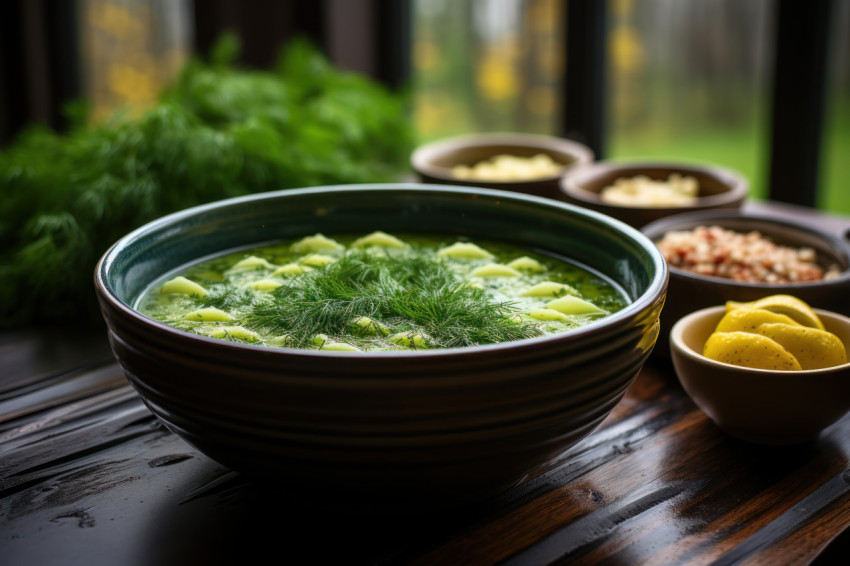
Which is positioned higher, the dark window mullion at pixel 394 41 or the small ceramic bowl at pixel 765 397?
the dark window mullion at pixel 394 41

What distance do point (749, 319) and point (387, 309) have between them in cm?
45

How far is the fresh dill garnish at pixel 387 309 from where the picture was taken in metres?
0.83

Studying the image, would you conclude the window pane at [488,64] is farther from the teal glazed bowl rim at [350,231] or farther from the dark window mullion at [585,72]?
the teal glazed bowl rim at [350,231]

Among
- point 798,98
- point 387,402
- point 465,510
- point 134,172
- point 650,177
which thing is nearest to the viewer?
point 387,402

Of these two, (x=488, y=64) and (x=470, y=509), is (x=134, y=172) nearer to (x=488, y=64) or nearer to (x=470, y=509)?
(x=470, y=509)

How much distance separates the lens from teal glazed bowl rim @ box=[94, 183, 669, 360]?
2.30 ft

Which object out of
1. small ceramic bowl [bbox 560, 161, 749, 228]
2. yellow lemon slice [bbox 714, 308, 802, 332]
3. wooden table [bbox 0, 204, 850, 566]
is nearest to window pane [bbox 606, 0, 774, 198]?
small ceramic bowl [bbox 560, 161, 749, 228]

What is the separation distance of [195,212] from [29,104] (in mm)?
4113

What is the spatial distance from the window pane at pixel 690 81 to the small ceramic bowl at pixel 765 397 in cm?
135

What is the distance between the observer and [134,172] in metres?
1.43

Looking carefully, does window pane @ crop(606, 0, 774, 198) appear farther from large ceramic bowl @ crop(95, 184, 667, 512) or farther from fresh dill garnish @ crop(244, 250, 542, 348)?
large ceramic bowl @ crop(95, 184, 667, 512)

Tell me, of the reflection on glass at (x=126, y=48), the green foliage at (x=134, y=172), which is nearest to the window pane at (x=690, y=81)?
the green foliage at (x=134, y=172)

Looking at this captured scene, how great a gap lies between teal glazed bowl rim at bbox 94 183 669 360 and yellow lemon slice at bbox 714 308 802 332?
147 mm

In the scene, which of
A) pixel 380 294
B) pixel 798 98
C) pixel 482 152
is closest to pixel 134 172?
pixel 380 294
